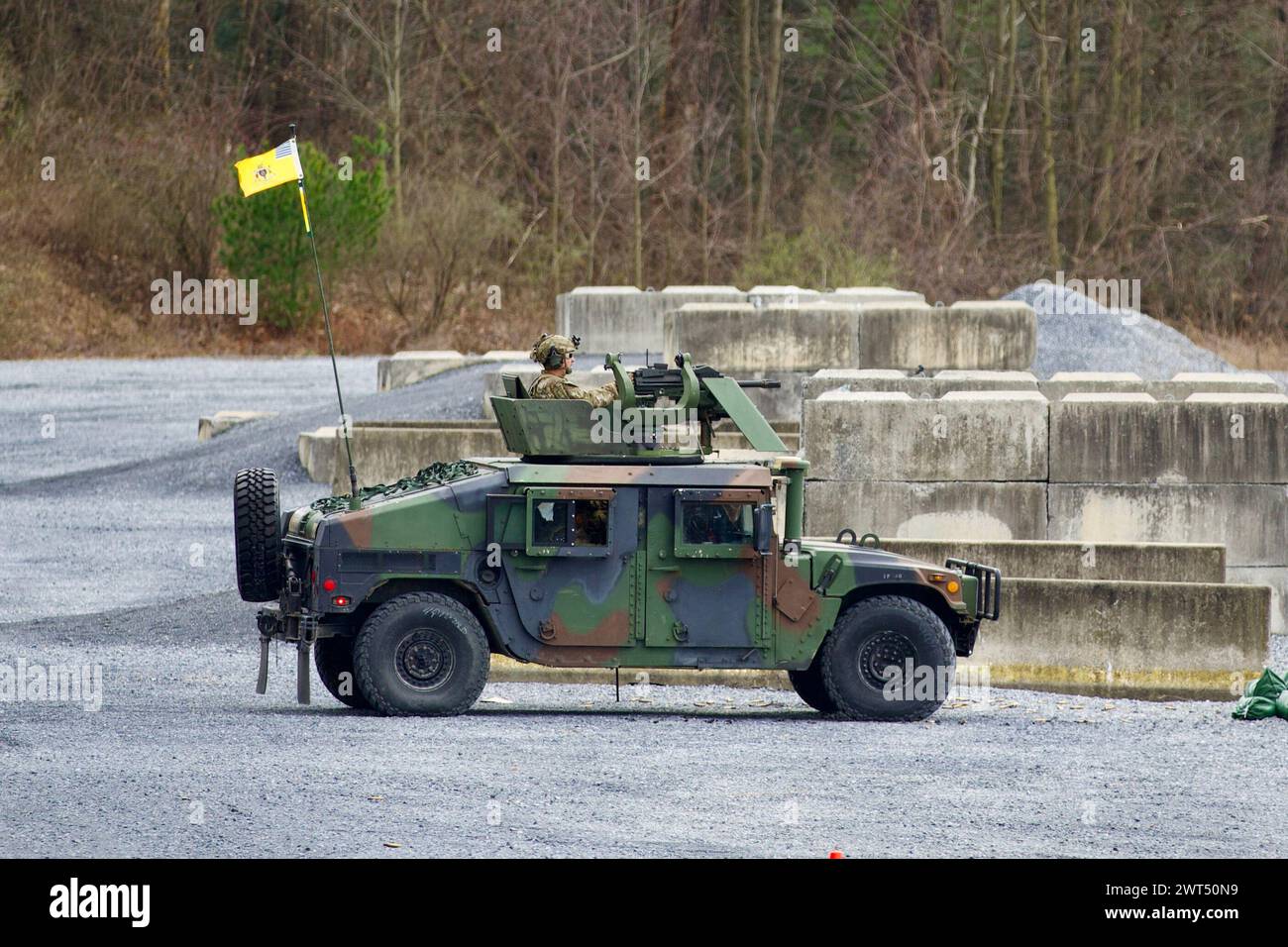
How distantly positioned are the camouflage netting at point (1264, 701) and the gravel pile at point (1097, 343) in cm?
1426

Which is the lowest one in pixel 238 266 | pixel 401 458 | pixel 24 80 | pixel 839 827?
pixel 839 827

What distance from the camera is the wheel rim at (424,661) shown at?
1150 centimetres

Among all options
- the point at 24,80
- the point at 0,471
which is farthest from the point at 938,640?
the point at 24,80

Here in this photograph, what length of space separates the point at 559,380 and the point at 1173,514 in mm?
6048

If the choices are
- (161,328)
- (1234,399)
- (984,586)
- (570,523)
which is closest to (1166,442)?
(1234,399)

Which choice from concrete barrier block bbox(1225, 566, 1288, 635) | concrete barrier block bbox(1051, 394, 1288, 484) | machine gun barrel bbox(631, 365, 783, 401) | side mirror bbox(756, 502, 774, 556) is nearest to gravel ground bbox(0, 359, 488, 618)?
machine gun barrel bbox(631, 365, 783, 401)

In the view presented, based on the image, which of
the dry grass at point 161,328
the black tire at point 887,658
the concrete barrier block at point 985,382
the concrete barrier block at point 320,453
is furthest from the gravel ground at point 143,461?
the black tire at point 887,658

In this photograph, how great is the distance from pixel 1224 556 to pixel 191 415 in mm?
19969

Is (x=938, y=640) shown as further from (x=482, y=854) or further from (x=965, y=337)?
(x=965, y=337)

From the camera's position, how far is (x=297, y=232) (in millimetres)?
42094

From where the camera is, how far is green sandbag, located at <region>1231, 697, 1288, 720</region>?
1242 centimetres

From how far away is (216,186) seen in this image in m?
46.3

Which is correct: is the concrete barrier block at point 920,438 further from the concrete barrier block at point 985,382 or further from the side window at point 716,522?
the side window at point 716,522

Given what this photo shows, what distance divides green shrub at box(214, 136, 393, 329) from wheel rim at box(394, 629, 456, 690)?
100ft
